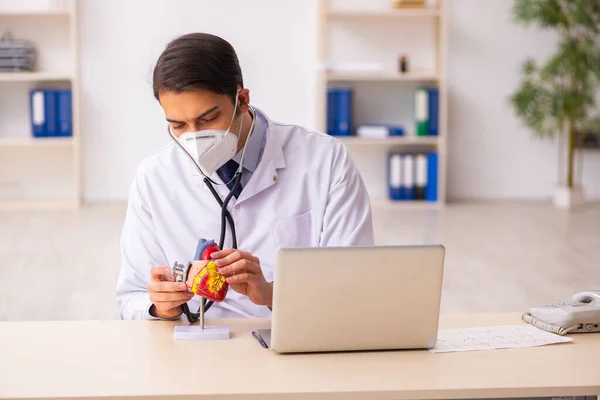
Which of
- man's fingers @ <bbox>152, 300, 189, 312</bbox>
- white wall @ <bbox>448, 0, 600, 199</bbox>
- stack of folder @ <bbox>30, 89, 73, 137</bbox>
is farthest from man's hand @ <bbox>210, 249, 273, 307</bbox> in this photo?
white wall @ <bbox>448, 0, 600, 199</bbox>

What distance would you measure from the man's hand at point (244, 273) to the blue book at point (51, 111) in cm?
516

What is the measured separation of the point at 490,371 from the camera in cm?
158

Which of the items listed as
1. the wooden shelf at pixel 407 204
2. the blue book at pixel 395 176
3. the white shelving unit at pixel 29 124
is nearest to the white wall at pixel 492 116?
the wooden shelf at pixel 407 204

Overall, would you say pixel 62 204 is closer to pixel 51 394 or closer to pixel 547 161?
pixel 547 161

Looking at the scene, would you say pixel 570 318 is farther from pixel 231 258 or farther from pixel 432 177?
pixel 432 177

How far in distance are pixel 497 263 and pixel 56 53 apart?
3765 millimetres

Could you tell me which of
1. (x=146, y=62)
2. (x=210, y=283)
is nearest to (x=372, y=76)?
(x=146, y=62)

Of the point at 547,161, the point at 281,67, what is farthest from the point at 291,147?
the point at 547,161

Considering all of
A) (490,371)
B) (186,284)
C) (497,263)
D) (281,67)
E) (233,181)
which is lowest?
(497,263)

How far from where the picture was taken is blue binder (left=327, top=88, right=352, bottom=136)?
6.82 metres

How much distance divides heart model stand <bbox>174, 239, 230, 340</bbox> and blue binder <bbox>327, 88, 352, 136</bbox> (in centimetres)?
510

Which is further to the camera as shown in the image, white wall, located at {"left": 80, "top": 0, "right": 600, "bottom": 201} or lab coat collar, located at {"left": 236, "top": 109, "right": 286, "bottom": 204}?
white wall, located at {"left": 80, "top": 0, "right": 600, "bottom": 201}

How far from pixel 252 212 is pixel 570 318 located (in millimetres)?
764

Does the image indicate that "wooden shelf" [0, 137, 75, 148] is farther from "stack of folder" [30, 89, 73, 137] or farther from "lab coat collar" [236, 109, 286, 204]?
"lab coat collar" [236, 109, 286, 204]
